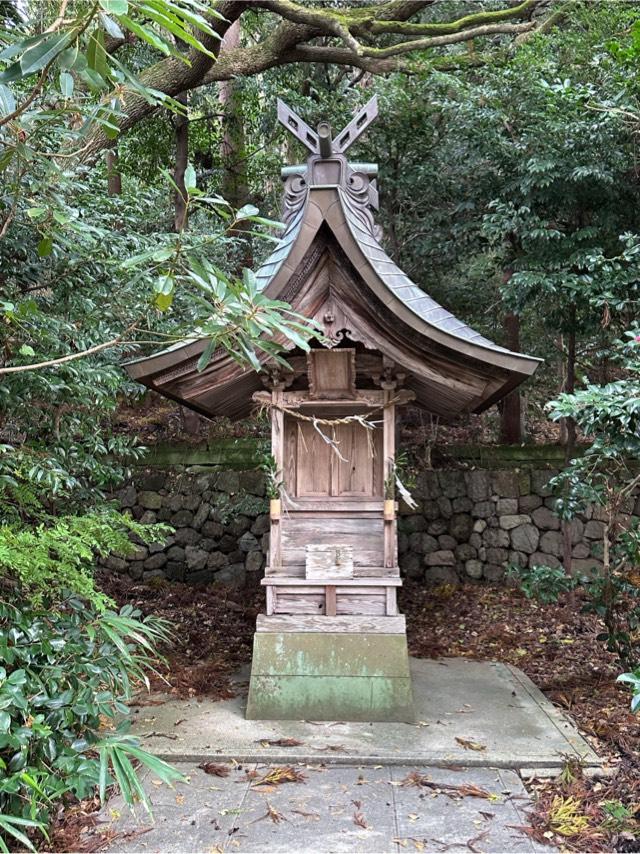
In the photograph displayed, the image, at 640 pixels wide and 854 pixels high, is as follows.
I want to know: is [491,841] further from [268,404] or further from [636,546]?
[268,404]

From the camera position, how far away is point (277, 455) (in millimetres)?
4512

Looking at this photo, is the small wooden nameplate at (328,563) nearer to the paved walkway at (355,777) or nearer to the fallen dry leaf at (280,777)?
the paved walkway at (355,777)

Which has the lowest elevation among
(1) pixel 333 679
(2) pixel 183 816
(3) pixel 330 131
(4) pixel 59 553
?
(2) pixel 183 816

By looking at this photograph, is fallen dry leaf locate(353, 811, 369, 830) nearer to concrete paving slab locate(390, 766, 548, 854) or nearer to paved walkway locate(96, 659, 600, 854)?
paved walkway locate(96, 659, 600, 854)

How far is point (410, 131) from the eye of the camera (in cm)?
748

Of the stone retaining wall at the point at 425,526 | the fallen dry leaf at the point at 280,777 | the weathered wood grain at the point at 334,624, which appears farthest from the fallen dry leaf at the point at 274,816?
the stone retaining wall at the point at 425,526

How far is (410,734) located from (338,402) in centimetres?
206

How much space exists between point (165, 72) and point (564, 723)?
5802 mm

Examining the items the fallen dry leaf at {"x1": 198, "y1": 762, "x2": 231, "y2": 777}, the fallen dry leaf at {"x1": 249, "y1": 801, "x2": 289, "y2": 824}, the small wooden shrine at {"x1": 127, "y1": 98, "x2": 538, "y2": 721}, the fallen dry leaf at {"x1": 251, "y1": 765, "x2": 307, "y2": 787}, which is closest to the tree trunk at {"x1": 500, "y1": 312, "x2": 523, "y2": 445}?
the small wooden shrine at {"x1": 127, "y1": 98, "x2": 538, "y2": 721}

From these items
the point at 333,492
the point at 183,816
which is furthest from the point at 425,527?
the point at 183,816

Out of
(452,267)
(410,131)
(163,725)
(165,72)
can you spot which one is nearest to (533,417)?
(452,267)

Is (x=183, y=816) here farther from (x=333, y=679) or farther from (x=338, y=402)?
(x=338, y=402)

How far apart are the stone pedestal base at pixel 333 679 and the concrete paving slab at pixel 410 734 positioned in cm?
8

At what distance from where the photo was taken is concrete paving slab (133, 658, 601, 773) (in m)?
3.61
